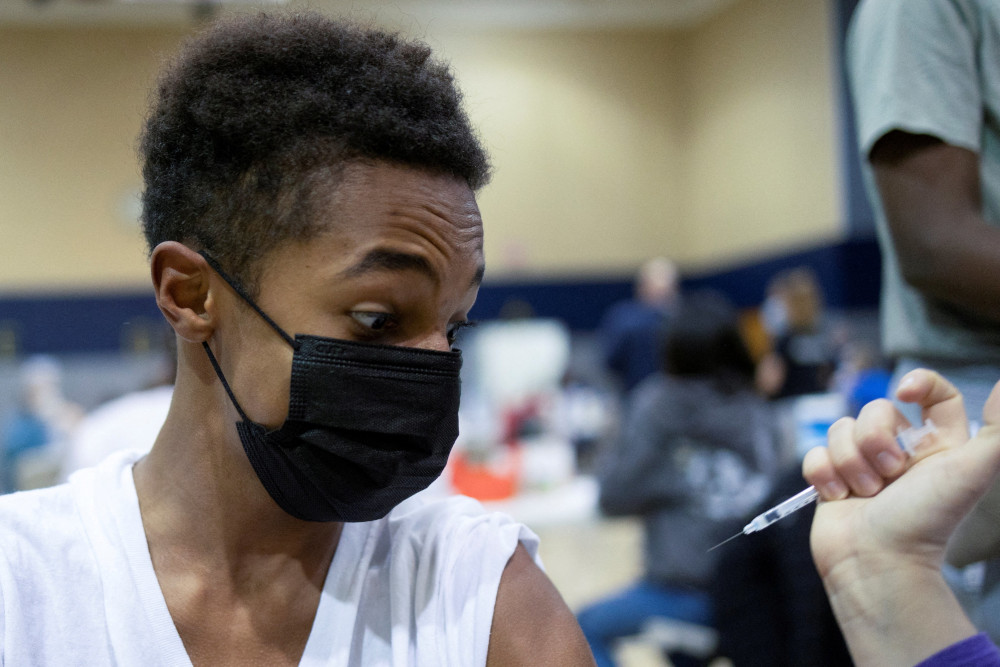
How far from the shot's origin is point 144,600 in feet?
3.35

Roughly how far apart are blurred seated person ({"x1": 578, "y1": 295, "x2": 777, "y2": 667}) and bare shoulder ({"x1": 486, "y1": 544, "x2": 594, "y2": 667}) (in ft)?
5.95

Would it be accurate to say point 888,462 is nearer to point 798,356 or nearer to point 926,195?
point 926,195

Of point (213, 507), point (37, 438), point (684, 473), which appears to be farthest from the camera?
point (37, 438)

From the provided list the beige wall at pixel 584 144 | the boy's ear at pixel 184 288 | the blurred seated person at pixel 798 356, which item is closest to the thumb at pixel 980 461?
the boy's ear at pixel 184 288

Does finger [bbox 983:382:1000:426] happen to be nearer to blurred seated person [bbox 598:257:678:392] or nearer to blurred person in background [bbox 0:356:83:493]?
blurred person in background [bbox 0:356:83:493]

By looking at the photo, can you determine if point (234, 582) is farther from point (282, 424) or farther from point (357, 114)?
point (357, 114)

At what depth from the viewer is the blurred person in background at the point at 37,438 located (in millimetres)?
3303

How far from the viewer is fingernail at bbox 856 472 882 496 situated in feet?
2.83

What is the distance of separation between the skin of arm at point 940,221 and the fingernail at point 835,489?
45 centimetres

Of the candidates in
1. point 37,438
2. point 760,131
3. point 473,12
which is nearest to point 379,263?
point 37,438

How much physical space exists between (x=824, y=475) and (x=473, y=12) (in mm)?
8572

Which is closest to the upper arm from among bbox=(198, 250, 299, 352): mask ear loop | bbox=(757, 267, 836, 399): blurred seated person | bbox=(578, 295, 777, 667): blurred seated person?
bbox=(198, 250, 299, 352): mask ear loop

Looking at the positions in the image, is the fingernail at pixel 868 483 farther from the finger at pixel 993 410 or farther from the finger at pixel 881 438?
the finger at pixel 993 410

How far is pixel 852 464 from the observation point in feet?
2.82
